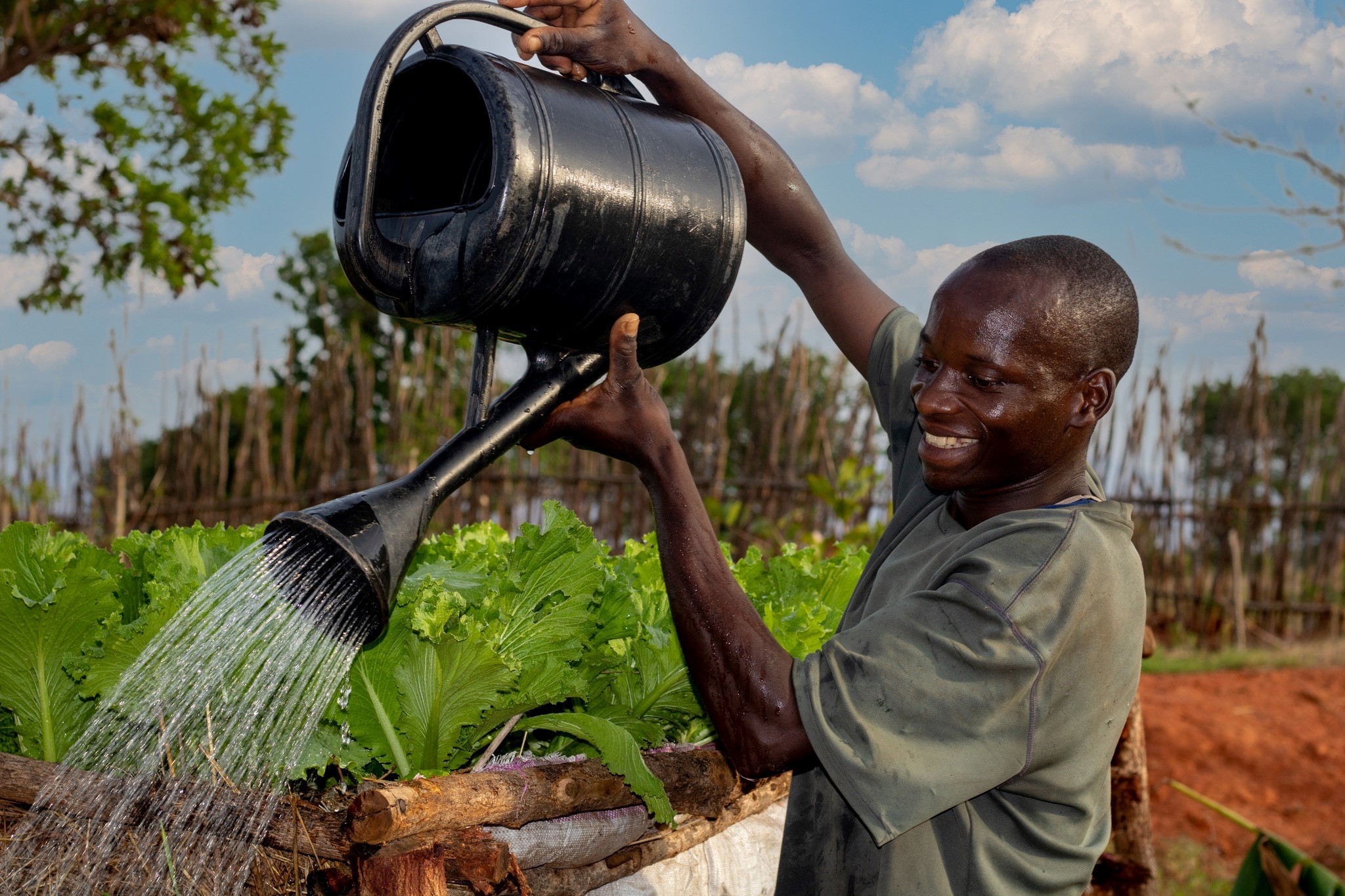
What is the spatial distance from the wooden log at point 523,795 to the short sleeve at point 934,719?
0.49 meters

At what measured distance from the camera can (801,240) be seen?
2.29 m

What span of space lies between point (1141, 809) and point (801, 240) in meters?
2.03

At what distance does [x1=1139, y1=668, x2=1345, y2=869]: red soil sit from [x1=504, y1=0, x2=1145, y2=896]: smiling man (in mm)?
4642

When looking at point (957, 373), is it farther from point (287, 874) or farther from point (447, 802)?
point (287, 874)

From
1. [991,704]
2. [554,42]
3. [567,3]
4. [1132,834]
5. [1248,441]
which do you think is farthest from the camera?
[1248,441]

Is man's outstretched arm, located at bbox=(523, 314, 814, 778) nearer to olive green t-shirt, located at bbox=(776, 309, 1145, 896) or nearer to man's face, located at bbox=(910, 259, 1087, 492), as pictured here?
olive green t-shirt, located at bbox=(776, 309, 1145, 896)

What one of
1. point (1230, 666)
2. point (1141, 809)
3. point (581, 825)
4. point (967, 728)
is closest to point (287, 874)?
point (581, 825)

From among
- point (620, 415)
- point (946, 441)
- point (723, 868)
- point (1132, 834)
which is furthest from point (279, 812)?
point (1132, 834)

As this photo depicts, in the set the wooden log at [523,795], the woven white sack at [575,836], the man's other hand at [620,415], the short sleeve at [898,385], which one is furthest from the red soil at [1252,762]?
the man's other hand at [620,415]

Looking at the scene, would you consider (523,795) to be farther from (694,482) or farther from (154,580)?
(154,580)

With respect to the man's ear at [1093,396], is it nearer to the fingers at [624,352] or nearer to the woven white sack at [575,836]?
the fingers at [624,352]

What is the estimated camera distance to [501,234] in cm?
149

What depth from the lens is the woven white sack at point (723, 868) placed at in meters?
1.94

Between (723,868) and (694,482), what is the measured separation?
2.88ft
